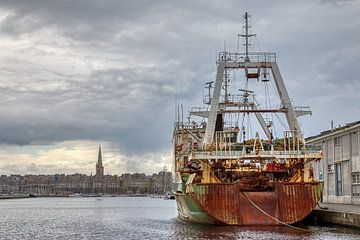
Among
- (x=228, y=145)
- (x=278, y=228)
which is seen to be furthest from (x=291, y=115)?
(x=278, y=228)

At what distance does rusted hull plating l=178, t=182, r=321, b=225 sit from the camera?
38.0 meters

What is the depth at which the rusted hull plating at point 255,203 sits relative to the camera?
38000 millimetres

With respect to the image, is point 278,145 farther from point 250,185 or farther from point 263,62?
point 263,62

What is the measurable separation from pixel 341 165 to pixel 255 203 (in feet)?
58.0

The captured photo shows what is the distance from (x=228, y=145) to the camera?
135ft

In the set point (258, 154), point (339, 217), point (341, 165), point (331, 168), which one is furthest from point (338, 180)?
point (258, 154)

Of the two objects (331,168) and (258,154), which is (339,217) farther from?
(331,168)

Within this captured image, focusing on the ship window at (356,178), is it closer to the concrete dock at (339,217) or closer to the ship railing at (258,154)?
the concrete dock at (339,217)

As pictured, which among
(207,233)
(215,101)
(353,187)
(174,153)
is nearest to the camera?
(207,233)

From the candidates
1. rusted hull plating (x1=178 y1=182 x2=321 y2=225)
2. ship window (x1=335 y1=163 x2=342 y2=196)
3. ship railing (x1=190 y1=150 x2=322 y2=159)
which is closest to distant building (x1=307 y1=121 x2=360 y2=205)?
ship window (x1=335 y1=163 x2=342 y2=196)

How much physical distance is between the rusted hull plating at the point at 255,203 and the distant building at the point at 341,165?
12.3m

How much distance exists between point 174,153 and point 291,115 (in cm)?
1922

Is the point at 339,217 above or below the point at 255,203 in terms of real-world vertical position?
below

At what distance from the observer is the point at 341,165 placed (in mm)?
53562
